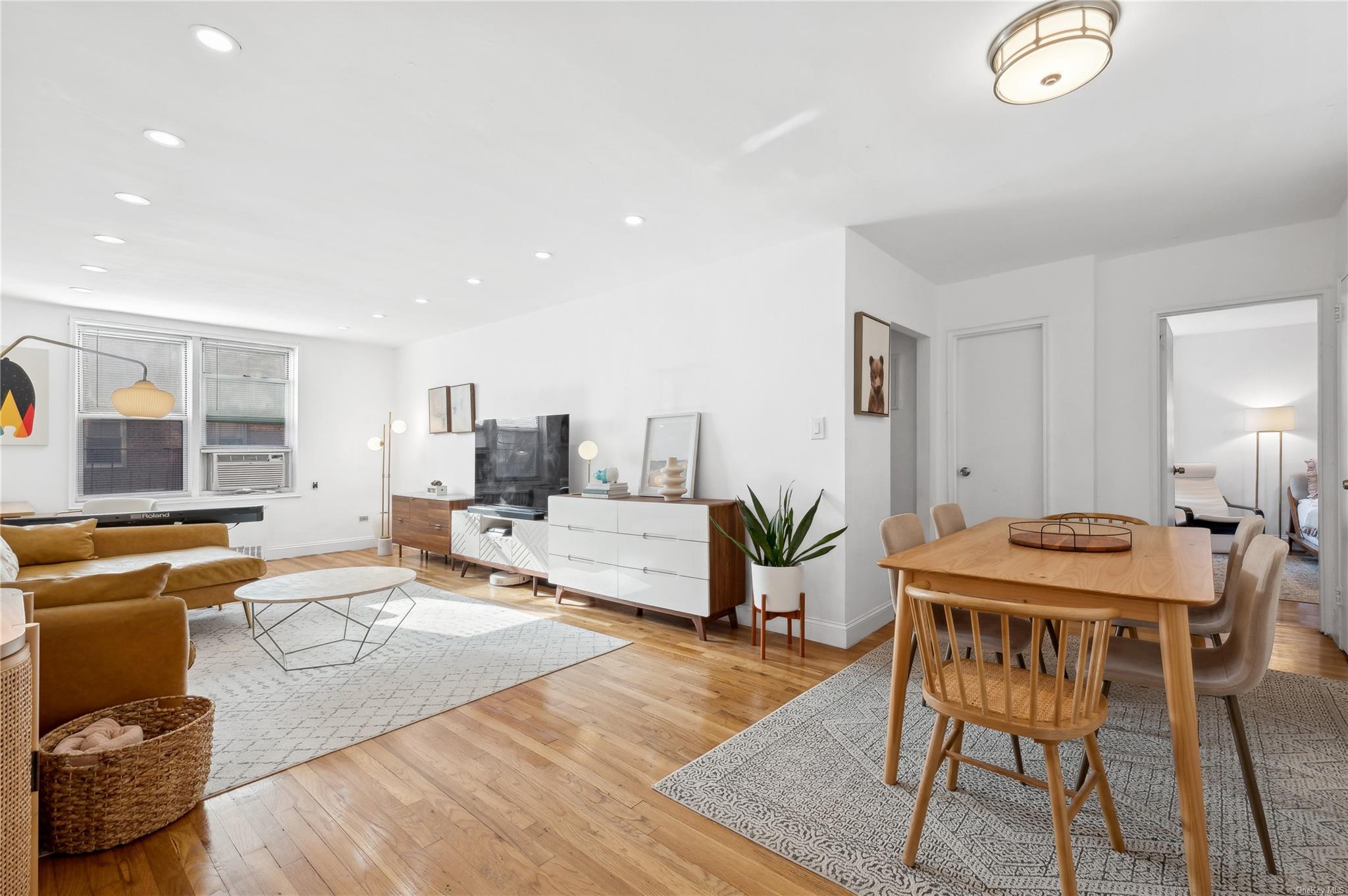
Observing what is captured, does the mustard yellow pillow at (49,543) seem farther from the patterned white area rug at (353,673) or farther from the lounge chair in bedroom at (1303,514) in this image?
the lounge chair in bedroom at (1303,514)

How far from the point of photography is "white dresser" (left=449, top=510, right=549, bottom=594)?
4930mm

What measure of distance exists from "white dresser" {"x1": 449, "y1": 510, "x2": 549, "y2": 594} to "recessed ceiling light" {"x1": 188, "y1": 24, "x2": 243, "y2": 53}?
11.4 ft

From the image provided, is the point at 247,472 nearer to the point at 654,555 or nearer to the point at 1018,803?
the point at 654,555

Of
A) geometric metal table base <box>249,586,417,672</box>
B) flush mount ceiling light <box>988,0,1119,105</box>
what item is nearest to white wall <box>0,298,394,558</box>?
geometric metal table base <box>249,586,417,672</box>

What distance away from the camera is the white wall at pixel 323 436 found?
530 centimetres

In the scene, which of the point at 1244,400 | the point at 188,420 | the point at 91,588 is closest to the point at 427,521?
the point at 188,420

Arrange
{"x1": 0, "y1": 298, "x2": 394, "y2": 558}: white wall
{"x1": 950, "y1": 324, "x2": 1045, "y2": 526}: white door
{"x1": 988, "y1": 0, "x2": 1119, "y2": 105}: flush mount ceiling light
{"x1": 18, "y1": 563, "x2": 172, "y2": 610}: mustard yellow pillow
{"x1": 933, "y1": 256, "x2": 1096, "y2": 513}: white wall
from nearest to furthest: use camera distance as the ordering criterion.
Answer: {"x1": 988, "y1": 0, "x2": 1119, "y2": 105}: flush mount ceiling light < {"x1": 18, "y1": 563, "x2": 172, "y2": 610}: mustard yellow pillow < {"x1": 933, "y1": 256, "x2": 1096, "y2": 513}: white wall < {"x1": 950, "y1": 324, "x2": 1045, "y2": 526}: white door < {"x1": 0, "y1": 298, "x2": 394, "y2": 558}: white wall

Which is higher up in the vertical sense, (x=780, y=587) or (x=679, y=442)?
(x=679, y=442)

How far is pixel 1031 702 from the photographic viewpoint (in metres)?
1.44

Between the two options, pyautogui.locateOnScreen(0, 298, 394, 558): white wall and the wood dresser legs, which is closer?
the wood dresser legs

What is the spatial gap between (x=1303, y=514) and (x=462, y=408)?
8.41 meters

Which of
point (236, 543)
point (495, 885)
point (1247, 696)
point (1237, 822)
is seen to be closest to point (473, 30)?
point (495, 885)

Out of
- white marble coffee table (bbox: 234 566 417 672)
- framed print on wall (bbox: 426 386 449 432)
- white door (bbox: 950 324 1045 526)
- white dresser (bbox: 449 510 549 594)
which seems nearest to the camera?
white marble coffee table (bbox: 234 566 417 672)

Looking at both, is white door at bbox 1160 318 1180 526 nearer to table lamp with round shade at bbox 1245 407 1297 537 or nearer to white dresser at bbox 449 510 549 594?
table lamp with round shade at bbox 1245 407 1297 537
